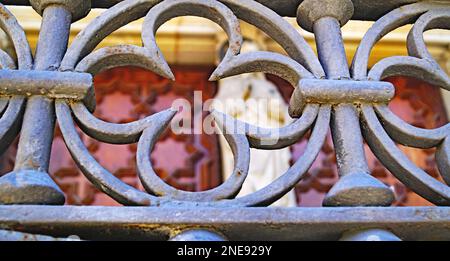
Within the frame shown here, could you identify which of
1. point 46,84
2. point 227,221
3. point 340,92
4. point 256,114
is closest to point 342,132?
point 340,92

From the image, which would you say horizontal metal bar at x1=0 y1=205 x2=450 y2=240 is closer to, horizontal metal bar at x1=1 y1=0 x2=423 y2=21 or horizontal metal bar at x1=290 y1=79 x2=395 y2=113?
horizontal metal bar at x1=290 y1=79 x2=395 y2=113

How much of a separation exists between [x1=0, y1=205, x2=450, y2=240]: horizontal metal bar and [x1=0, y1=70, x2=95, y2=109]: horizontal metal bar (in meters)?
0.25

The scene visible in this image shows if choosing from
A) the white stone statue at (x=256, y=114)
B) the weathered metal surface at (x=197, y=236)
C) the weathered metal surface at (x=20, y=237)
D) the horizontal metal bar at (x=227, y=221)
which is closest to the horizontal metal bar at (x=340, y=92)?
the horizontal metal bar at (x=227, y=221)

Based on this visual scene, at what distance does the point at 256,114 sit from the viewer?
3699 millimetres

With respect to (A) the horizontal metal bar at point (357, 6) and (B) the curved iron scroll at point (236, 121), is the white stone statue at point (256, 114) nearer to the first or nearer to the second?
(A) the horizontal metal bar at point (357, 6)

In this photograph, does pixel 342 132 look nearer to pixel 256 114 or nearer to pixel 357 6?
pixel 357 6

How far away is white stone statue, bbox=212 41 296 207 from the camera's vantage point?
3467 millimetres

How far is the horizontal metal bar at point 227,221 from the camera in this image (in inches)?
39.3

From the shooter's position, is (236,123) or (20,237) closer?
(20,237)

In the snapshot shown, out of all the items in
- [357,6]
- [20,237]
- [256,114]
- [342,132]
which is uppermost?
[256,114]

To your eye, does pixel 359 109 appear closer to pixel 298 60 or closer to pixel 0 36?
pixel 298 60

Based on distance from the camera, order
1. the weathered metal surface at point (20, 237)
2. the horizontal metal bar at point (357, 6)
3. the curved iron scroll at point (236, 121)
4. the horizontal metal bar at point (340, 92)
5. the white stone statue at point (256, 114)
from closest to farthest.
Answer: the weathered metal surface at point (20, 237) < the curved iron scroll at point (236, 121) < the horizontal metal bar at point (340, 92) < the horizontal metal bar at point (357, 6) < the white stone statue at point (256, 114)

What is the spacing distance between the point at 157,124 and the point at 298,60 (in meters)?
0.34
